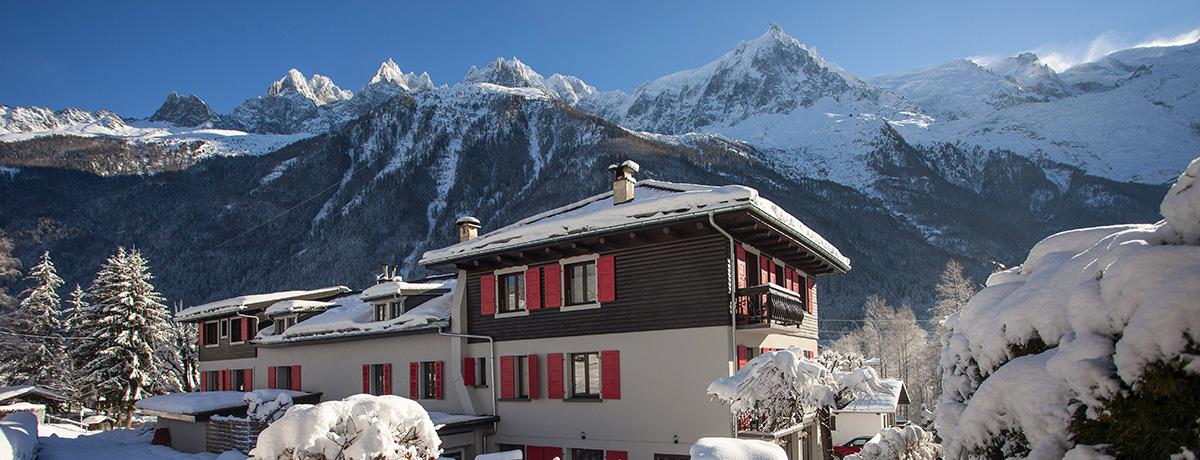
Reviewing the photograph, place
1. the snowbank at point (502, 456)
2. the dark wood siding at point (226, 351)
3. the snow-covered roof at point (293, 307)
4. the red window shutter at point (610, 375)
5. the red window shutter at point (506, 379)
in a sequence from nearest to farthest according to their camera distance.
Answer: the snowbank at point (502, 456)
the red window shutter at point (610, 375)
the red window shutter at point (506, 379)
the snow-covered roof at point (293, 307)
the dark wood siding at point (226, 351)

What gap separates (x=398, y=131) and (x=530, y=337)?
132m

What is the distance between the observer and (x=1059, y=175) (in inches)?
6663

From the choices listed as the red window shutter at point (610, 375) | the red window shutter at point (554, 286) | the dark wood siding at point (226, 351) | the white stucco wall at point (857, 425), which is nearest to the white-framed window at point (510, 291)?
the red window shutter at point (554, 286)

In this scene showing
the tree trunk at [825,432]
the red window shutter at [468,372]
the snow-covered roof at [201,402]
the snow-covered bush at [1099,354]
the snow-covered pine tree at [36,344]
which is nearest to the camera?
the snow-covered bush at [1099,354]

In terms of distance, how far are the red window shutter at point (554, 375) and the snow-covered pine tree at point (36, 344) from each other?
40657mm

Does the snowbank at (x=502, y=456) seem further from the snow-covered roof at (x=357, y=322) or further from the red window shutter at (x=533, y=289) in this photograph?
the snow-covered roof at (x=357, y=322)

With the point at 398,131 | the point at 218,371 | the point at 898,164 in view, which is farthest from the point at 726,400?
the point at 898,164

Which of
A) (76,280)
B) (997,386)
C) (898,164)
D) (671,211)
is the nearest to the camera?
(997,386)

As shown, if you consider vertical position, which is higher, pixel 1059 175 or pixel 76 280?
pixel 1059 175

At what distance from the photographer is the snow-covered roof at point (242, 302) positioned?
28.5 meters

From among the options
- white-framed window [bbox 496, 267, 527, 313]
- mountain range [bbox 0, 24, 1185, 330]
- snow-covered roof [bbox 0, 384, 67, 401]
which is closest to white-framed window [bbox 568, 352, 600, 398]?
white-framed window [bbox 496, 267, 527, 313]

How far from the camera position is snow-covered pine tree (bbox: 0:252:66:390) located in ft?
136

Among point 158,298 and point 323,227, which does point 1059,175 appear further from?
point 158,298

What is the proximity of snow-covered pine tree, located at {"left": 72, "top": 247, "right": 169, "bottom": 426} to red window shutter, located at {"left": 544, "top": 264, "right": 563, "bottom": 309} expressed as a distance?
28.0 metres
